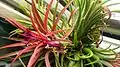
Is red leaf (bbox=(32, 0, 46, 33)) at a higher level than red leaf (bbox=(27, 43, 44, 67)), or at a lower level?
higher

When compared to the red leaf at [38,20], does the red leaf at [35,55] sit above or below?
below

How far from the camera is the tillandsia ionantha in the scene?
723 millimetres

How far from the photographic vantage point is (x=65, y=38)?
74 centimetres

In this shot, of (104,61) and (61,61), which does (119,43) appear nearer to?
(104,61)

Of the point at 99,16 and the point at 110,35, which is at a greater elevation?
the point at 99,16

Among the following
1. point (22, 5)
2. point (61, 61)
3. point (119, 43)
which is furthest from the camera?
point (119, 43)

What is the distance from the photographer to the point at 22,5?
2.80ft

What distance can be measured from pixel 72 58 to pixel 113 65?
0.13m

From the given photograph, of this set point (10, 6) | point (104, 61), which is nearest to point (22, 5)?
point (10, 6)

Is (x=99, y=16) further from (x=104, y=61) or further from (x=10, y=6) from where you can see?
(x=10, y=6)

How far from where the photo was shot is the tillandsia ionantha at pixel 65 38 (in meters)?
0.72

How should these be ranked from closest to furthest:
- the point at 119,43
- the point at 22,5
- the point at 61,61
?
1. the point at 61,61
2. the point at 22,5
3. the point at 119,43

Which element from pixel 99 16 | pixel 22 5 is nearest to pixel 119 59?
pixel 99 16

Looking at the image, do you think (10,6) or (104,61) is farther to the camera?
(10,6)
